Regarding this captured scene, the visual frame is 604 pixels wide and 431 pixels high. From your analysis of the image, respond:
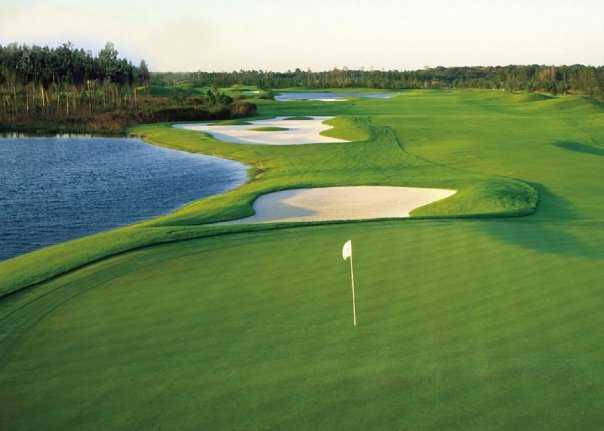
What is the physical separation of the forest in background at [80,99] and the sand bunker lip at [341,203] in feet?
142

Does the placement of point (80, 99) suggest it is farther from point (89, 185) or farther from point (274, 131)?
point (89, 185)

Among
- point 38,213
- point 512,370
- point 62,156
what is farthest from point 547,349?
point 62,156

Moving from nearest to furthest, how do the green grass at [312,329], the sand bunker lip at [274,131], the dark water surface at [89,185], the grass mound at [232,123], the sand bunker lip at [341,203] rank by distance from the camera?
the green grass at [312,329] → the sand bunker lip at [341,203] → the dark water surface at [89,185] → the sand bunker lip at [274,131] → the grass mound at [232,123]

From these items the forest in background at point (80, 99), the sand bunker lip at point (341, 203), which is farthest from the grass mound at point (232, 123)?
the sand bunker lip at point (341, 203)

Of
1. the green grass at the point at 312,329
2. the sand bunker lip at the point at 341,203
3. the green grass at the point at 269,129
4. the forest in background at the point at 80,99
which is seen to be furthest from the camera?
the forest in background at the point at 80,99

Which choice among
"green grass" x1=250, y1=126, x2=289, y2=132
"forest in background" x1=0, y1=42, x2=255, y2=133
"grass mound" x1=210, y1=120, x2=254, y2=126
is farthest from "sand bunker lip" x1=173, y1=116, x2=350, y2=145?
"forest in background" x1=0, y1=42, x2=255, y2=133

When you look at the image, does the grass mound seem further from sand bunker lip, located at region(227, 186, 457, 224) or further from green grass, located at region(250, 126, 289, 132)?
sand bunker lip, located at region(227, 186, 457, 224)

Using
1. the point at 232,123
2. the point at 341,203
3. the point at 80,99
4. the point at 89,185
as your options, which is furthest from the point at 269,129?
the point at 80,99

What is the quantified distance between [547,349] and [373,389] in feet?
10.3

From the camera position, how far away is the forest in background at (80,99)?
73375 mm

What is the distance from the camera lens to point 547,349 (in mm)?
10227

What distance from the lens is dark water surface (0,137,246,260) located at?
26.1 m

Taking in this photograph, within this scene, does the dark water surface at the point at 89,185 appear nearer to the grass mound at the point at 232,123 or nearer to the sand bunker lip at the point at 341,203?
the sand bunker lip at the point at 341,203

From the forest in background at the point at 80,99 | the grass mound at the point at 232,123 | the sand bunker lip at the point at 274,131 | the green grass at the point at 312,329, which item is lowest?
the green grass at the point at 312,329
